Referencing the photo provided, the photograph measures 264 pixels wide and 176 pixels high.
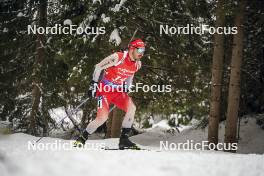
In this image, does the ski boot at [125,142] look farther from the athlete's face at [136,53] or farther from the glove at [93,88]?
the athlete's face at [136,53]

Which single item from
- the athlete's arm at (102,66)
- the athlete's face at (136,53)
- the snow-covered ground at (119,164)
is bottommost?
the snow-covered ground at (119,164)

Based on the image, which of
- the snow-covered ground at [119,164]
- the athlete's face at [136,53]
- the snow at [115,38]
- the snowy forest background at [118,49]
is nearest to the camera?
the snow-covered ground at [119,164]

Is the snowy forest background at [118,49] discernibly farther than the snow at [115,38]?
Yes

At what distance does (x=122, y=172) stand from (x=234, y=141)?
19.3ft

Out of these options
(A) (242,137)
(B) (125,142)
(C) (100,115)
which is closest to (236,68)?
(B) (125,142)

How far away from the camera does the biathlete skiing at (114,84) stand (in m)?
7.26

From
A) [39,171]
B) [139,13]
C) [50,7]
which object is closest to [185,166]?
[39,171]

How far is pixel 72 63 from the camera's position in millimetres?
11062

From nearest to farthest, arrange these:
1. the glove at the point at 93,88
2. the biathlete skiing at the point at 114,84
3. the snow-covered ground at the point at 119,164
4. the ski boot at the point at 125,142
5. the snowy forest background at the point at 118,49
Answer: the snow-covered ground at the point at 119,164, the glove at the point at 93,88, the biathlete skiing at the point at 114,84, the ski boot at the point at 125,142, the snowy forest background at the point at 118,49

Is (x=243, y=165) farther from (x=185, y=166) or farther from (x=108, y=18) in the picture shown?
(x=108, y=18)

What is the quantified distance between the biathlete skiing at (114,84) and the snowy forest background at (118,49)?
2.54 m

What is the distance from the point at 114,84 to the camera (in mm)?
7477

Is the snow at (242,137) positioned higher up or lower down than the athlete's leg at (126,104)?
lower down

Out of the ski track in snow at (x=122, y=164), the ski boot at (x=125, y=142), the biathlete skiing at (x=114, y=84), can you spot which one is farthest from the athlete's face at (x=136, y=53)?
the ski track in snow at (x=122, y=164)
